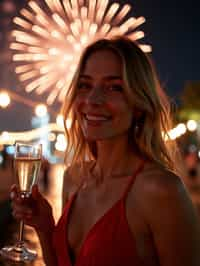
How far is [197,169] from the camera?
18.3 metres

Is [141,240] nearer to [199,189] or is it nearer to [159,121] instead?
[159,121]

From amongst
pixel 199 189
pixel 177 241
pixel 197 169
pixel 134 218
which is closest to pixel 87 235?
pixel 134 218

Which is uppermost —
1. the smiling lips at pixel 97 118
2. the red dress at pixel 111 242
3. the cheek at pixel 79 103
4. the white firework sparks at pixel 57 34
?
the white firework sparks at pixel 57 34

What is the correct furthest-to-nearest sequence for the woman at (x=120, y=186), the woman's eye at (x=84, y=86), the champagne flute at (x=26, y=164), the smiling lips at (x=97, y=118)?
the champagne flute at (x=26, y=164) < the woman's eye at (x=84, y=86) < the smiling lips at (x=97, y=118) < the woman at (x=120, y=186)

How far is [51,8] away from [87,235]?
9.31m

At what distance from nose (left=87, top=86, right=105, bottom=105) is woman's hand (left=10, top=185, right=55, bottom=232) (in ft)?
1.52

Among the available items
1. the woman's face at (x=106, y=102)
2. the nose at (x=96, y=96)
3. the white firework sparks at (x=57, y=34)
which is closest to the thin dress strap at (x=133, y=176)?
the woman's face at (x=106, y=102)

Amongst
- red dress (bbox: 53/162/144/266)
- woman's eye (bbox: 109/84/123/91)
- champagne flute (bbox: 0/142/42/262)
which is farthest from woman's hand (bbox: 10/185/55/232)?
woman's eye (bbox: 109/84/123/91)

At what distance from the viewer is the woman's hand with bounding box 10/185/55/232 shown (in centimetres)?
202

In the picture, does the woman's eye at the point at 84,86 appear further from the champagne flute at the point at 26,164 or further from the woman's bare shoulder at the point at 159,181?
the woman's bare shoulder at the point at 159,181

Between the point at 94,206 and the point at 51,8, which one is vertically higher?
the point at 51,8

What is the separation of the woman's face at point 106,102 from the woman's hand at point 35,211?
1.14 feet

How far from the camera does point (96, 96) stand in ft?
6.49

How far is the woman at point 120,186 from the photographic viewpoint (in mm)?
1683
